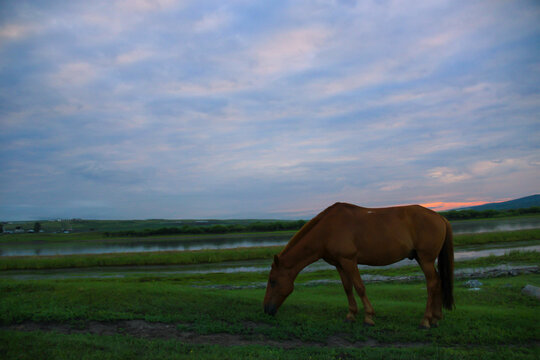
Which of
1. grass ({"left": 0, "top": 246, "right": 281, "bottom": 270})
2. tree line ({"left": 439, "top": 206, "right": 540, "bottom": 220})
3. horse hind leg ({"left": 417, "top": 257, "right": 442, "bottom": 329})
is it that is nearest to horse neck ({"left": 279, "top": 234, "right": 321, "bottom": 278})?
horse hind leg ({"left": 417, "top": 257, "right": 442, "bottom": 329})

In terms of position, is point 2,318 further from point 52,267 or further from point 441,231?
point 52,267

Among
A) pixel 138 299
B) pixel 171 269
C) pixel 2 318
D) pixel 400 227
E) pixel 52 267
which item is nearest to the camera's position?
pixel 2 318

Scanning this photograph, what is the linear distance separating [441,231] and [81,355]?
7153 mm

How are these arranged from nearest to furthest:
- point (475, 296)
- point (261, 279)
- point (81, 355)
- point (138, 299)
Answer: point (81, 355)
point (138, 299)
point (475, 296)
point (261, 279)

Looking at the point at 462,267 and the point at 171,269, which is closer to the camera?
the point at 462,267

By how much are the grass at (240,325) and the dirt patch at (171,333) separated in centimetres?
10

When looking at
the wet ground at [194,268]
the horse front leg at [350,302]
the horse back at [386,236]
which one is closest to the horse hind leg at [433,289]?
the horse back at [386,236]

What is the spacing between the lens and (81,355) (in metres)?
4.69

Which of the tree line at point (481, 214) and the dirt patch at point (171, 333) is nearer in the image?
the dirt patch at point (171, 333)

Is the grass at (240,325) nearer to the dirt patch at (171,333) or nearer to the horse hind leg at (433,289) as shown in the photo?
the dirt patch at (171,333)

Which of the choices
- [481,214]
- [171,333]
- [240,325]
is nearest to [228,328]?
[240,325]

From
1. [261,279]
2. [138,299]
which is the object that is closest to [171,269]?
[261,279]

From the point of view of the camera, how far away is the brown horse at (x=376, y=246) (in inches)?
272

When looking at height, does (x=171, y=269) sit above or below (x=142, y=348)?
below
